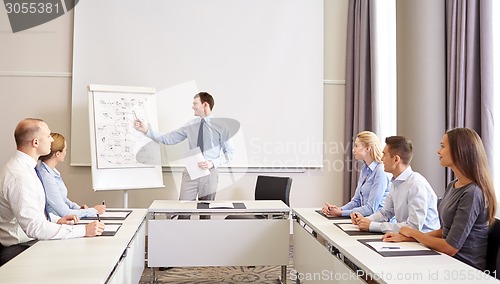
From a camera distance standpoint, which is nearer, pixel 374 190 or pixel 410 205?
pixel 410 205

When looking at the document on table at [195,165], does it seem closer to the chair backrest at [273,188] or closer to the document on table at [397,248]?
the chair backrest at [273,188]

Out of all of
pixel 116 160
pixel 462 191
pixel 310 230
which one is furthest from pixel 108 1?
pixel 462 191

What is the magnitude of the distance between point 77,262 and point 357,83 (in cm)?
412

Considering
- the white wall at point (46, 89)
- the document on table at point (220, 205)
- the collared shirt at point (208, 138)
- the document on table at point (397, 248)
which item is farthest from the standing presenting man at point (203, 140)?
the document on table at point (397, 248)

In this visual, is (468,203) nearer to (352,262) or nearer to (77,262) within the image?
(352,262)

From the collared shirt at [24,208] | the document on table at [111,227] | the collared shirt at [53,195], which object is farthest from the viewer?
the collared shirt at [53,195]

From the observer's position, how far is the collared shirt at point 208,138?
488 centimetres

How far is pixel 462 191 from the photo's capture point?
7.58 feet

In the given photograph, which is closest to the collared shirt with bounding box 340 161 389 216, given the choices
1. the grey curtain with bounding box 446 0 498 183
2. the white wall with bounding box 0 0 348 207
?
the grey curtain with bounding box 446 0 498 183

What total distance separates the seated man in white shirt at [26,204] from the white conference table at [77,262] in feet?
0.23

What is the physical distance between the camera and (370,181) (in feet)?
11.4

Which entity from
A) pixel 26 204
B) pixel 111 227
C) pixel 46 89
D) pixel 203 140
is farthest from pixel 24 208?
pixel 46 89

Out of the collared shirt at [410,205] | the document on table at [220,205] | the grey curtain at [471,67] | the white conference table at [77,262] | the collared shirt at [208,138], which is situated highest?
the grey curtain at [471,67]

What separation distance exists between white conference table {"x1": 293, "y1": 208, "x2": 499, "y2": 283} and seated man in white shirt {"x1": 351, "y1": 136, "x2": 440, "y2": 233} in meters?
0.16
